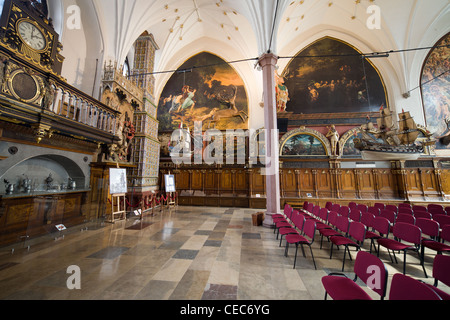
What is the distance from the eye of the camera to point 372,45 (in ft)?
41.8

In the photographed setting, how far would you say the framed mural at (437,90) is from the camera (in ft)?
38.4

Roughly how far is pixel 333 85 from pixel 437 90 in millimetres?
7095

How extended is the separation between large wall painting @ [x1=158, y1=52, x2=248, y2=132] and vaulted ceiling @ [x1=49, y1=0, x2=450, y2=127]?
0.85 meters

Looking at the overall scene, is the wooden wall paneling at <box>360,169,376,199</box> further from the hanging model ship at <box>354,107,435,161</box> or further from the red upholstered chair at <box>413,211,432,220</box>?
the red upholstered chair at <box>413,211,432,220</box>

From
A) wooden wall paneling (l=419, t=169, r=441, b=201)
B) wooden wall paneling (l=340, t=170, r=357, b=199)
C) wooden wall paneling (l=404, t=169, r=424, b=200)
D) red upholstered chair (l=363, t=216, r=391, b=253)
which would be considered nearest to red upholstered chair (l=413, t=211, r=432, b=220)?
red upholstered chair (l=363, t=216, r=391, b=253)

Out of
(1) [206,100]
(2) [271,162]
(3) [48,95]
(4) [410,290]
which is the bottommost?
(4) [410,290]

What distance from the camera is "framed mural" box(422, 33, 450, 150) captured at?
1171 cm

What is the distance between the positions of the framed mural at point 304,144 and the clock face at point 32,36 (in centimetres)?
1240

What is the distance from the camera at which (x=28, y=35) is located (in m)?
5.02

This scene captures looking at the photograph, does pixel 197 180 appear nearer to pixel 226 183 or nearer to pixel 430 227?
pixel 226 183

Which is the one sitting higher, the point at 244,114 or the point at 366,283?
the point at 244,114

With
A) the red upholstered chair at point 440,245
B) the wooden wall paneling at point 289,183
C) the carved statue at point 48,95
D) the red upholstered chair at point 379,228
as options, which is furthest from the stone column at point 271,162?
the carved statue at point 48,95

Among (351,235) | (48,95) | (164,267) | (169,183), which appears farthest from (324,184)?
(48,95)
